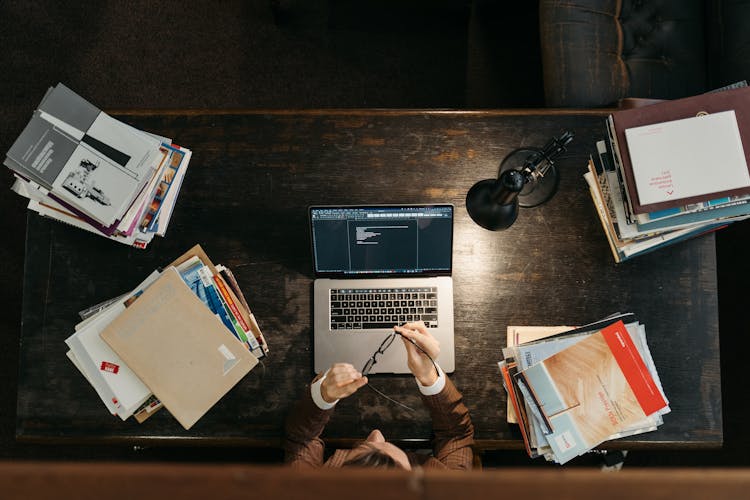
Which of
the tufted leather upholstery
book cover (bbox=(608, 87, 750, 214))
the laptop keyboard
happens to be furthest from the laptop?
the tufted leather upholstery

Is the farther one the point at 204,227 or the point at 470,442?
the point at 204,227

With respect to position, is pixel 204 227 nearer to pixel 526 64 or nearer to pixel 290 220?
pixel 290 220

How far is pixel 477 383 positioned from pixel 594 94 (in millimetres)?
1044

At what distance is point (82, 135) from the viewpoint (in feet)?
4.61

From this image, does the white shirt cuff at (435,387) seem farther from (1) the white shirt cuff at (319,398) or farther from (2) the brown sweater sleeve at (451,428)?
(1) the white shirt cuff at (319,398)

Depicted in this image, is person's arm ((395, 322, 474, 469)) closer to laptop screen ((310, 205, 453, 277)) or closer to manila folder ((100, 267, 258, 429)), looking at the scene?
laptop screen ((310, 205, 453, 277))

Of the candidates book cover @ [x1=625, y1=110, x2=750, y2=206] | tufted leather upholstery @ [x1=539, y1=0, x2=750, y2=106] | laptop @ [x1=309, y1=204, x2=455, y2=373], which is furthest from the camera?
tufted leather upholstery @ [x1=539, y1=0, x2=750, y2=106]

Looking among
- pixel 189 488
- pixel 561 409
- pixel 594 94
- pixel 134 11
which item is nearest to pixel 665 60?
pixel 594 94

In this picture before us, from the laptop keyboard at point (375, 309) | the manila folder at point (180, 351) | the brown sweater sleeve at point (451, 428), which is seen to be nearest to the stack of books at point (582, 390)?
the brown sweater sleeve at point (451, 428)

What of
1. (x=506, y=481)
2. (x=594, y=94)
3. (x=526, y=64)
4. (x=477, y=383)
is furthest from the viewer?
(x=526, y=64)

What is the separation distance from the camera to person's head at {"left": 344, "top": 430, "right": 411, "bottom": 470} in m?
1.20

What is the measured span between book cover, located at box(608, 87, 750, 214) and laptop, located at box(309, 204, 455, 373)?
47cm

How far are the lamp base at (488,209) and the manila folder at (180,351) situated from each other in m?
0.70

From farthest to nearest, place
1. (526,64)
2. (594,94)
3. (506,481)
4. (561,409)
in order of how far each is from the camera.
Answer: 1. (526,64)
2. (594,94)
3. (561,409)
4. (506,481)
